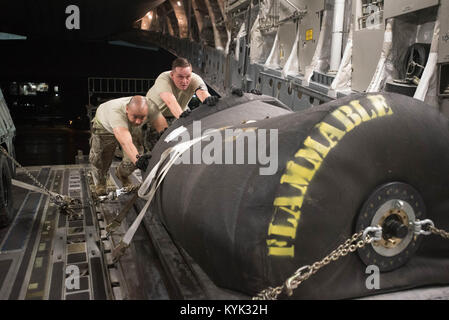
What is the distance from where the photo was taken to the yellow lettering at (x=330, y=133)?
169 centimetres

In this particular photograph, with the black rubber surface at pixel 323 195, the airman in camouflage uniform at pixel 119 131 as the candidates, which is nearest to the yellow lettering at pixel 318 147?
the black rubber surface at pixel 323 195

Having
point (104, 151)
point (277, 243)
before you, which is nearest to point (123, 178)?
point (104, 151)

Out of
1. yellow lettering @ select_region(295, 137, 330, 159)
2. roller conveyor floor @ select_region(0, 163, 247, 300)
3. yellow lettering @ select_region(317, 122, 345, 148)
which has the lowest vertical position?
roller conveyor floor @ select_region(0, 163, 247, 300)

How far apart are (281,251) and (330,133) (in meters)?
0.55

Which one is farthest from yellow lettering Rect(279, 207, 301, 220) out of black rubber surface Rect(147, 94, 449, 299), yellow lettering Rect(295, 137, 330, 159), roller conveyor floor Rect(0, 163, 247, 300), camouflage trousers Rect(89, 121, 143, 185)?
Result: camouflage trousers Rect(89, 121, 143, 185)

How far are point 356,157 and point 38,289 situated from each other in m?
2.05

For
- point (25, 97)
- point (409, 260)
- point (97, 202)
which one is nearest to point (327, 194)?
point (409, 260)

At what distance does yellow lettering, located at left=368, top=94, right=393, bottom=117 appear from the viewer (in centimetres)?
179

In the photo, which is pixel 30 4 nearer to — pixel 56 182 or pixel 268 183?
pixel 56 182

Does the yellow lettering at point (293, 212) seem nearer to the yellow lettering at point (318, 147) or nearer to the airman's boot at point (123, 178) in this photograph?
the yellow lettering at point (318, 147)

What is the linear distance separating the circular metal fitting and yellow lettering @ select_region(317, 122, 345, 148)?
12.3 inches

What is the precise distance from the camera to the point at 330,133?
1.70 meters

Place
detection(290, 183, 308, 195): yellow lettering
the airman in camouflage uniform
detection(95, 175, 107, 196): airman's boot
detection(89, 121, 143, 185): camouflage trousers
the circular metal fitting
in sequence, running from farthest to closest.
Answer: detection(95, 175, 107, 196): airman's boot → detection(89, 121, 143, 185): camouflage trousers → the airman in camouflage uniform → the circular metal fitting → detection(290, 183, 308, 195): yellow lettering

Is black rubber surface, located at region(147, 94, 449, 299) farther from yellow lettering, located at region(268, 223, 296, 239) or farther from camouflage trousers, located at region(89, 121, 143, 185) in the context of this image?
camouflage trousers, located at region(89, 121, 143, 185)
